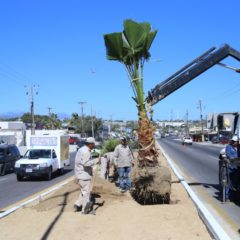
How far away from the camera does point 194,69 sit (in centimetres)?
1484

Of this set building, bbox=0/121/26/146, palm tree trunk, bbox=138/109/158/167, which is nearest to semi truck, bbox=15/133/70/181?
palm tree trunk, bbox=138/109/158/167

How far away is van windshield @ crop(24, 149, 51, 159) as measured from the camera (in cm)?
2511

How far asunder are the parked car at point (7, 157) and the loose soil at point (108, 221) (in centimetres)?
1664

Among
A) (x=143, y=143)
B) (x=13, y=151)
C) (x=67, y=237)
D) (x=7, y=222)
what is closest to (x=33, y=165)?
(x=13, y=151)

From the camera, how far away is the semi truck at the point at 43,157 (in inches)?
929

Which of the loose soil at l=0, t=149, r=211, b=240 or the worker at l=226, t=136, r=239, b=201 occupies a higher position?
the worker at l=226, t=136, r=239, b=201

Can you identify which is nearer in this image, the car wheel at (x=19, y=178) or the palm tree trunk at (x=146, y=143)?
the palm tree trunk at (x=146, y=143)

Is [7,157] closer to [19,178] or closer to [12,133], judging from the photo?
[19,178]

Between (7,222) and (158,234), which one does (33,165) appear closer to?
(7,222)

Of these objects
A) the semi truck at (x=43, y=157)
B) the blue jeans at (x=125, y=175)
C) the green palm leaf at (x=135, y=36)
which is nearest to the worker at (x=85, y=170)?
the green palm leaf at (x=135, y=36)

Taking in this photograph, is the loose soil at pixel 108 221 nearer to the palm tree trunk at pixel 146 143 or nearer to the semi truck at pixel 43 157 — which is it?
the palm tree trunk at pixel 146 143

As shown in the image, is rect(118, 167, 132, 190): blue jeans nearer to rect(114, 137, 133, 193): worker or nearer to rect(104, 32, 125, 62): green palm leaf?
rect(114, 137, 133, 193): worker

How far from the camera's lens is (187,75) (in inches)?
583

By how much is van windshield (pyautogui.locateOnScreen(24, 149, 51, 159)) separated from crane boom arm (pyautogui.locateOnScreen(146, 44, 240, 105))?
11.8 meters
